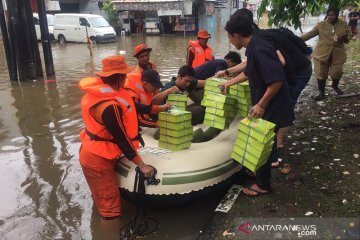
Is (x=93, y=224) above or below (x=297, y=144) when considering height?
below

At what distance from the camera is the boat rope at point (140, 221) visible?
365 cm

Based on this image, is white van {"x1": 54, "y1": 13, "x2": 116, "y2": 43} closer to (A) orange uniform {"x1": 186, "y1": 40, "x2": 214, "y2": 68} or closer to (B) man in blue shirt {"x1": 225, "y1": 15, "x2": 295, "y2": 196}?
(A) orange uniform {"x1": 186, "y1": 40, "x2": 214, "y2": 68}

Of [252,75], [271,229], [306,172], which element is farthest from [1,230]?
[306,172]

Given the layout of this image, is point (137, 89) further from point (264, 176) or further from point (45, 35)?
point (45, 35)

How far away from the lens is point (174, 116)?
3.97m

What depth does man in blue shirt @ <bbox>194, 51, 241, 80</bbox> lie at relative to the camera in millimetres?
5543

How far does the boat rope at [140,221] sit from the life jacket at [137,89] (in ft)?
3.52

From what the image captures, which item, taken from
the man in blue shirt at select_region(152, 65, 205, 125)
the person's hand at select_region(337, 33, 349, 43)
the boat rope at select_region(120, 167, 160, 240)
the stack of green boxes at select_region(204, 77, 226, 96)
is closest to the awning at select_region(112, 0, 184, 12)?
the person's hand at select_region(337, 33, 349, 43)

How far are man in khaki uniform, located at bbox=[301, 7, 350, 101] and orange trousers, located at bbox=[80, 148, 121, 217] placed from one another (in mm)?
4442

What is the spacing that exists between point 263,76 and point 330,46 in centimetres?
422

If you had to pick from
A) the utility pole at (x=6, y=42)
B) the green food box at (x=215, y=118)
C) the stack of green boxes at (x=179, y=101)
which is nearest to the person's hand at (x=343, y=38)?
the green food box at (x=215, y=118)

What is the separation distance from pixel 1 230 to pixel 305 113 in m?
5.03

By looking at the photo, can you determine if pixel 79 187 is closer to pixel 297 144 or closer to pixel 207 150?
pixel 207 150

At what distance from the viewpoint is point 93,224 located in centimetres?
405
